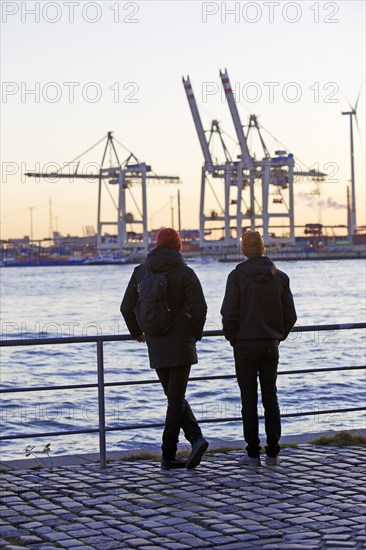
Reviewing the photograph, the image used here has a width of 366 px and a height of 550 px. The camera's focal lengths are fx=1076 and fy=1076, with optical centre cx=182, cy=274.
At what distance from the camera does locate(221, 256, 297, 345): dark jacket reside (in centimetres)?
582

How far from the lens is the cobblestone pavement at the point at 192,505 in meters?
4.34

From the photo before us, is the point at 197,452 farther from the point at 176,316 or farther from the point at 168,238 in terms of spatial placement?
the point at 168,238

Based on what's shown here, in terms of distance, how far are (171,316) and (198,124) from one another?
96.9 metres

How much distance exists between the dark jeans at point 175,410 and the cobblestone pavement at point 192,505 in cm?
17

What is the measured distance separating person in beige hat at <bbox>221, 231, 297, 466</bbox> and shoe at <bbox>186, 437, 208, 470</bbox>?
29 centimetres

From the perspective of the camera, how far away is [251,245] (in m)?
5.92

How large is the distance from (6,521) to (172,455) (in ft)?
4.54

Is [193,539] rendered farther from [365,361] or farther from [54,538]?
[365,361]

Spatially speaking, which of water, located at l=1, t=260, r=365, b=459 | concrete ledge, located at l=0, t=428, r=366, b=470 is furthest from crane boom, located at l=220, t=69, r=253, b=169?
concrete ledge, located at l=0, t=428, r=366, b=470

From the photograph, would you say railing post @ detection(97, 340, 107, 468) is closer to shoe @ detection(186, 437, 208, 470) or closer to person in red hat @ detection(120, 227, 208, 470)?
person in red hat @ detection(120, 227, 208, 470)

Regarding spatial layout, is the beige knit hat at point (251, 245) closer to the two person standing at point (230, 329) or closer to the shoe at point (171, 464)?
the two person standing at point (230, 329)

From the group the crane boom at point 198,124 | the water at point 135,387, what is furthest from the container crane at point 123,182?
the water at point 135,387

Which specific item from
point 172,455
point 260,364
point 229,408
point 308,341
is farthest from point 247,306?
point 308,341

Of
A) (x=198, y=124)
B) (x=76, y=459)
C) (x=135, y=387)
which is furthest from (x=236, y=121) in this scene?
(x=76, y=459)
